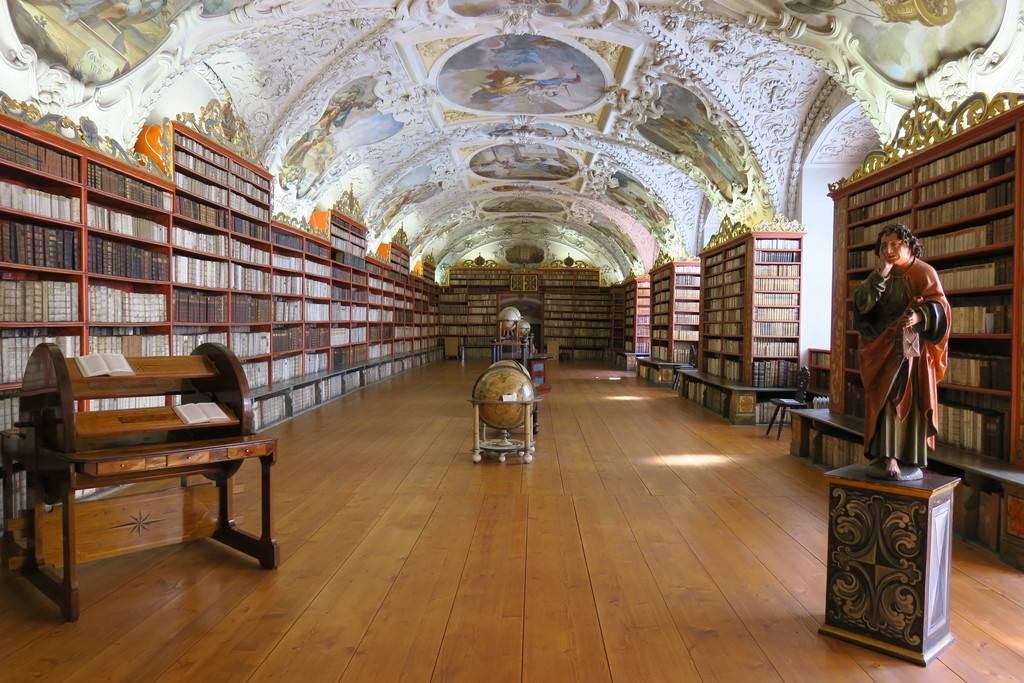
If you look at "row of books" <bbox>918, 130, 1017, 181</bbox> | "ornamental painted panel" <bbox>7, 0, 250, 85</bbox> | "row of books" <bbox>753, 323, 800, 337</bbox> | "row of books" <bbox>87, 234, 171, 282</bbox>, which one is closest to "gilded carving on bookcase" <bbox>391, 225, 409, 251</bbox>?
"row of books" <bbox>753, 323, 800, 337</bbox>

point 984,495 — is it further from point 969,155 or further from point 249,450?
point 249,450

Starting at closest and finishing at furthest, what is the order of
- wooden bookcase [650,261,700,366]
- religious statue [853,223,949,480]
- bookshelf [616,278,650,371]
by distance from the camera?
1. religious statue [853,223,949,480]
2. wooden bookcase [650,261,700,366]
3. bookshelf [616,278,650,371]

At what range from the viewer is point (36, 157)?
205 inches

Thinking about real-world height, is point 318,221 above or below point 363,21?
below

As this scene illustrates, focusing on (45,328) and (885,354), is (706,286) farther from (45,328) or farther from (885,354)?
(45,328)

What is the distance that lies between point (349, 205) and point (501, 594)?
12.9 m

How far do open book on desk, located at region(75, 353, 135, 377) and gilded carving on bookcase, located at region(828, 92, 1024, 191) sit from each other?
681cm

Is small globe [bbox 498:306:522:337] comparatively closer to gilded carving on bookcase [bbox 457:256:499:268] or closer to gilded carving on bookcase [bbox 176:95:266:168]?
gilded carving on bookcase [bbox 176:95:266:168]

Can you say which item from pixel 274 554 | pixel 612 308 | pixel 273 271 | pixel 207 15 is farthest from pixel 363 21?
pixel 612 308

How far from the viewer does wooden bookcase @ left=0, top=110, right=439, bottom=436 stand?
514cm

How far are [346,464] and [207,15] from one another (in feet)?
17.5

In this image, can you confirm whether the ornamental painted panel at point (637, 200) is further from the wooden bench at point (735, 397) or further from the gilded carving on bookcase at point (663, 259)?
the wooden bench at point (735, 397)

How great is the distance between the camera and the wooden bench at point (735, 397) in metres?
10.2

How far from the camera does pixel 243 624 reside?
3242mm
